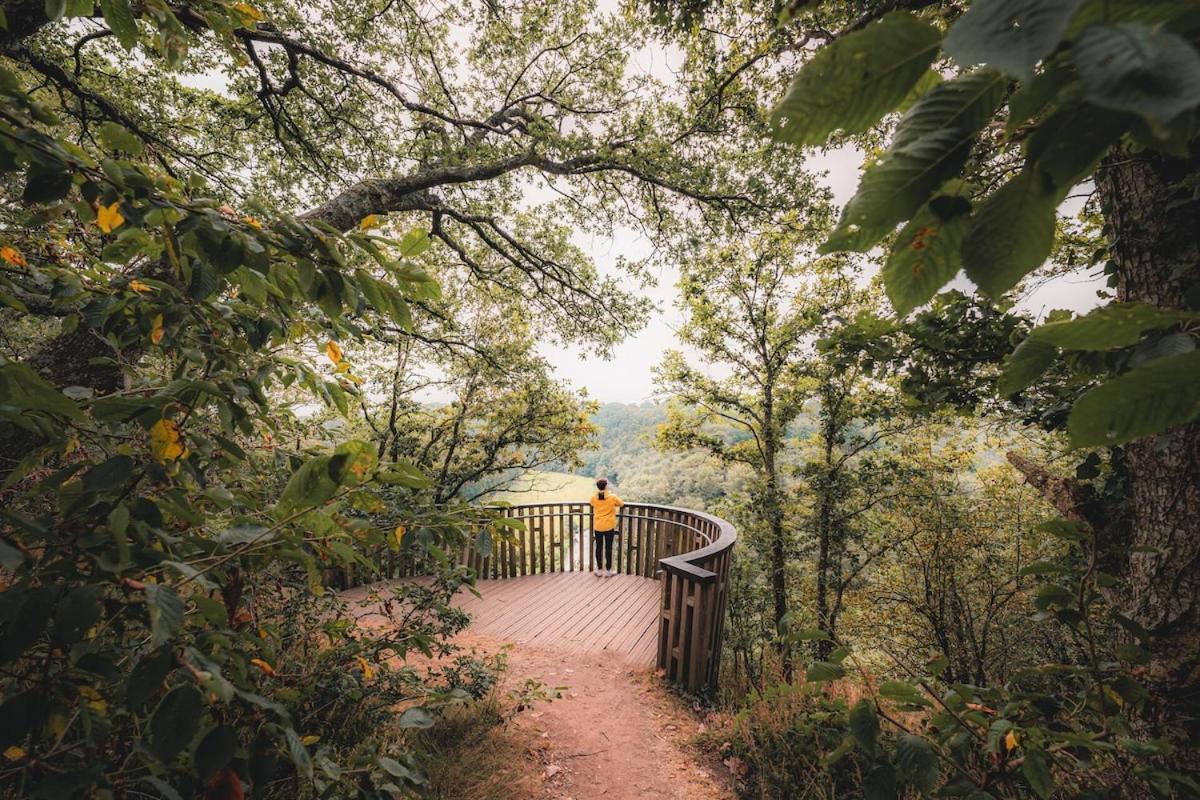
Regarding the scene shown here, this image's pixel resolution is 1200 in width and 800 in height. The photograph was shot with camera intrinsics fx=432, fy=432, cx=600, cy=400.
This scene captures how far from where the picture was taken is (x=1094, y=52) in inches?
10.7

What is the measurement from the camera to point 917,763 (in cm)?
100

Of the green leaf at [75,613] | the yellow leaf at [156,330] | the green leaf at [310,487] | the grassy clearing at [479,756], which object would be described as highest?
the yellow leaf at [156,330]

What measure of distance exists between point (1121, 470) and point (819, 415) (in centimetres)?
631

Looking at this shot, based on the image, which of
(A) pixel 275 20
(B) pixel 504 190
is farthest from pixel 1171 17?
(B) pixel 504 190

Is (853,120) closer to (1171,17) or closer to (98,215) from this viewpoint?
(1171,17)

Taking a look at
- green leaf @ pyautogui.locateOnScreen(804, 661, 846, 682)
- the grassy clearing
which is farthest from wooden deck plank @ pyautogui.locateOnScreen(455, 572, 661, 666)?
green leaf @ pyautogui.locateOnScreen(804, 661, 846, 682)

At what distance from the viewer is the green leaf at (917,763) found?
0.96 m

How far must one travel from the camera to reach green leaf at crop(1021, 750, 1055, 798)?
93cm

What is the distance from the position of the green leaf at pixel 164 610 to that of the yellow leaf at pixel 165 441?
0.42m

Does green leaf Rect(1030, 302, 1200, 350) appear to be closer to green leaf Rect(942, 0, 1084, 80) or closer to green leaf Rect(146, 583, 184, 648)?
green leaf Rect(942, 0, 1084, 80)

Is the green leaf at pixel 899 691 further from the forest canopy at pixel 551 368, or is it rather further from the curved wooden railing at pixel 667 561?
the curved wooden railing at pixel 667 561

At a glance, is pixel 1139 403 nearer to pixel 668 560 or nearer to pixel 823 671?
pixel 823 671

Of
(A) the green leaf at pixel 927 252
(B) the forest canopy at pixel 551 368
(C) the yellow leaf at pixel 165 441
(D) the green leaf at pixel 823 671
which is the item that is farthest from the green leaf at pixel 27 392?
(D) the green leaf at pixel 823 671

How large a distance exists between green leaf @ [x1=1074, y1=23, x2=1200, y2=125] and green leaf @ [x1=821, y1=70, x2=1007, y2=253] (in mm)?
154
